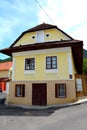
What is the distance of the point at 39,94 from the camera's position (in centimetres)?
1510

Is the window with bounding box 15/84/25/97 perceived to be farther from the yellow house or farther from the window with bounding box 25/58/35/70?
the window with bounding box 25/58/35/70

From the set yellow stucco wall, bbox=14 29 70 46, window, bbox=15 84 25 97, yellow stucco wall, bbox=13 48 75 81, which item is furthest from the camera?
yellow stucco wall, bbox=14 29 70 46

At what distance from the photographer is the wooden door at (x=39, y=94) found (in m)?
14.8

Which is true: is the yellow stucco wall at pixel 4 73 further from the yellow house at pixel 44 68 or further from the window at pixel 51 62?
the window at pixel 51 62

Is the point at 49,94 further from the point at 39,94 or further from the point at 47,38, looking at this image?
the point at 47,38

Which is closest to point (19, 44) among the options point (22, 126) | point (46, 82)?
point (46, 82)

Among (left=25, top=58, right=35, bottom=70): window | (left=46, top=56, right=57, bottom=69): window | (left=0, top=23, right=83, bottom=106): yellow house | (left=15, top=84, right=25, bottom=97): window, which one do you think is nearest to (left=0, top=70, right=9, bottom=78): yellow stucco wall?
(left=0, top=23, right=83, bottom=106): yellow house

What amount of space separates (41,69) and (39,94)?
2.19 metres

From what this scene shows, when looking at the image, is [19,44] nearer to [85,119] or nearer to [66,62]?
[66,62]

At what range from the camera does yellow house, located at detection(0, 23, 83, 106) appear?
46.9 ft

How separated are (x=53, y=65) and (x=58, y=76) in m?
1.10

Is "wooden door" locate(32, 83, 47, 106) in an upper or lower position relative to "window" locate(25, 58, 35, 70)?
lower

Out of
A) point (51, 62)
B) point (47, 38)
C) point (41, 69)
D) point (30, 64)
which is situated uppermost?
point (47, 38)

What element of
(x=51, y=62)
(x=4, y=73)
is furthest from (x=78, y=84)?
(x=4, y=73)
